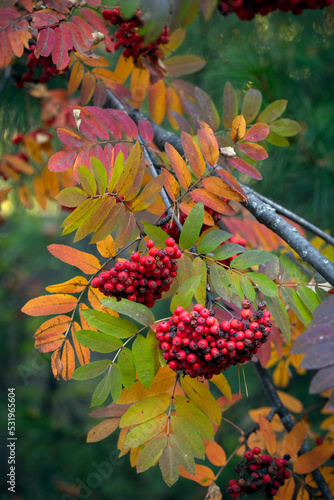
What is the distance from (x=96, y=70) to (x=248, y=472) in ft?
→ 3.51

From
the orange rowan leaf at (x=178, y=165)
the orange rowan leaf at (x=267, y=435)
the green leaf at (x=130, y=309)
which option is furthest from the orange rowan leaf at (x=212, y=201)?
the orange rowan leaf at (x=267, y=435)

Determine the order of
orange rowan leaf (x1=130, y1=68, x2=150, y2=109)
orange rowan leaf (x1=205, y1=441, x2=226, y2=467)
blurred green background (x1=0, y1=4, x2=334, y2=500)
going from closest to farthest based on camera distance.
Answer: orange rowan leaf (x1=205, y1=441, x2=226, y2=467) → orange rowan leaf (x1=130, y1=68, x2=150, y2=109) → blurred green background (x1=0, y1=4, x2=334, y2=500)

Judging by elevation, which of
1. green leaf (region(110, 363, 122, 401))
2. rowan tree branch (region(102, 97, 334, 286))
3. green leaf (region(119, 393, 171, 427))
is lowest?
green leaf (region(119, 393, 171, 427))

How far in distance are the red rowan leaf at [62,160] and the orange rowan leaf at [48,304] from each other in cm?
25

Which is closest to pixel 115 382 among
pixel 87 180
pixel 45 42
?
pixel 87 180

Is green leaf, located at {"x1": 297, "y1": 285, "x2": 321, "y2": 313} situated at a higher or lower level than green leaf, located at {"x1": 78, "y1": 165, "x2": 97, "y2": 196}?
lower

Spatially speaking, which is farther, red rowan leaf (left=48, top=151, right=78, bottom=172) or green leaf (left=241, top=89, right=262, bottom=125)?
green leaf (left=241, top=89, right=262, bottom=125)

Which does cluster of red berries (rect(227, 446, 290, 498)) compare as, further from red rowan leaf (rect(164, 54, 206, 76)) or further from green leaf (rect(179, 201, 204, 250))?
red rowan leaf (rect(164, 54, 206, 76))

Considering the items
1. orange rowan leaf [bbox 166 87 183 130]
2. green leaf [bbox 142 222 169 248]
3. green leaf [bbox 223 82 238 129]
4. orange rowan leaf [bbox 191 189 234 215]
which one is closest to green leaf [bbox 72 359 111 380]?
green leaf [bbox 142 222 169 248]

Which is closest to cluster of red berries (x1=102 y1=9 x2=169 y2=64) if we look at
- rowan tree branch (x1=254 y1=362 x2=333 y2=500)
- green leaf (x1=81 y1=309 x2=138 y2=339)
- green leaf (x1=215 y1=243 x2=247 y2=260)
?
green leaf (x1=215 y1=243 x2=247 y2=260)

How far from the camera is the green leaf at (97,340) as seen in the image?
63cm

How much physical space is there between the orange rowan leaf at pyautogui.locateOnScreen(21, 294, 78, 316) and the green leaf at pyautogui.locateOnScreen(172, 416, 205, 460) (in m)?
0.29

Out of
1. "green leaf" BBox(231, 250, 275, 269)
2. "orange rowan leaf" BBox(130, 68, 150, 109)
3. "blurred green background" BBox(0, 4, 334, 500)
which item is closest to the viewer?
"green leaf" BBox(231, 250, 275, 269)

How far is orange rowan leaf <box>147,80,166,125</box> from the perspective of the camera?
44.4 inches
